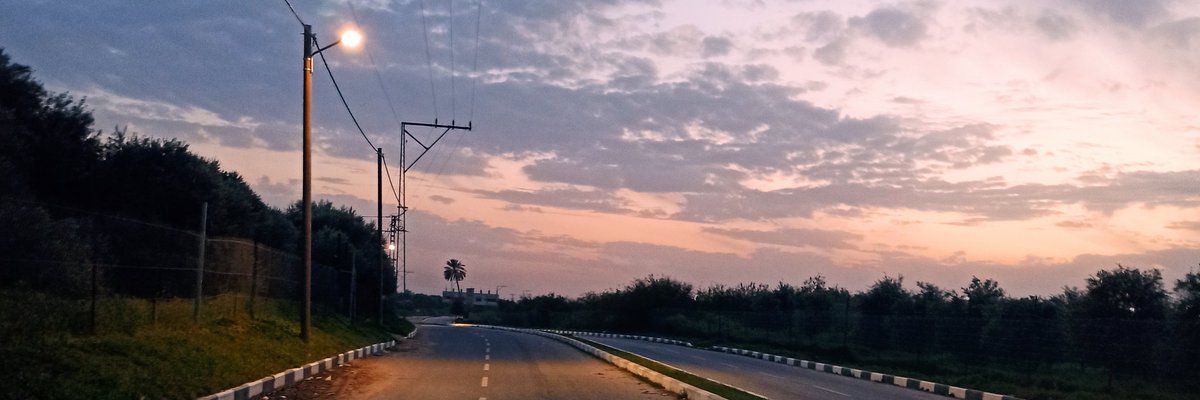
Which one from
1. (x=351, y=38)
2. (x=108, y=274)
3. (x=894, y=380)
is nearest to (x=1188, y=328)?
(x=894, y=380)

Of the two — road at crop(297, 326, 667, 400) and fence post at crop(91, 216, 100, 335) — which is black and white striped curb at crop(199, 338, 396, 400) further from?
fence post at crop(91, 216, 100, 335)

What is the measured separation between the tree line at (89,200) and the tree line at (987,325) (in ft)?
76.7

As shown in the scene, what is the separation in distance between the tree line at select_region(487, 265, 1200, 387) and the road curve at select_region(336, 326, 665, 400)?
13274 millimetres

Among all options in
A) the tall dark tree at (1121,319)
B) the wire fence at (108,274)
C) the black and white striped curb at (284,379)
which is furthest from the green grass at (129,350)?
the tall dark tree at (1121,319)

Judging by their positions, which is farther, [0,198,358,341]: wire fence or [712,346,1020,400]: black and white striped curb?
[712,346,1020,400]: black and white striped curb

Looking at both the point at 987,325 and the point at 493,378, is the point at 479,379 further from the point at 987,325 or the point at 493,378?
the point at 987,325

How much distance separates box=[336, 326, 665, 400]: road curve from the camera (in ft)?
59.0

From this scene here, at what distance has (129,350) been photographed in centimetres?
1486

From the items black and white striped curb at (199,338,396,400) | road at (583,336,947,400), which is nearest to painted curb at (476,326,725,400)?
road at (583,336,947,400)

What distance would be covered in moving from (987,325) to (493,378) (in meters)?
19.4

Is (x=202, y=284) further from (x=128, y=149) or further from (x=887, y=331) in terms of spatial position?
(x=887, y=331)

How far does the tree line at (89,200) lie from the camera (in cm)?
1505

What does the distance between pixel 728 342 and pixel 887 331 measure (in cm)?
1798

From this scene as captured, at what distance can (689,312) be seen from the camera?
244 feet
